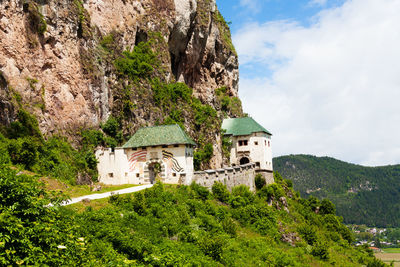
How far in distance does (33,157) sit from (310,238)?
31985mm

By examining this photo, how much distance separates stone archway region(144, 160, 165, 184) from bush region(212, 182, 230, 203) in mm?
6080

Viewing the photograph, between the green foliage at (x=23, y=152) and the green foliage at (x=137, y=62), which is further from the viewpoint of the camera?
the green foliage at (x=137, y=62)

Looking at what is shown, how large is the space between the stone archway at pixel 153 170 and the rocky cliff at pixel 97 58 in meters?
8.28

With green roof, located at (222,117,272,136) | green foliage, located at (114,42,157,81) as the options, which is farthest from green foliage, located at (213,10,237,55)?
green foliage, located at (114,42,157,81)

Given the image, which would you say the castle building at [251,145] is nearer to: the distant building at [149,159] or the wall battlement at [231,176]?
the wall battlement at [231,176]

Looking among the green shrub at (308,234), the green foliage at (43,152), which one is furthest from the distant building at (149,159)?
the green shrub at (308,234)

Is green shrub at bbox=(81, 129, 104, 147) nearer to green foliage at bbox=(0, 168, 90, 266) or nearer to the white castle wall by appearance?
the white castle wall

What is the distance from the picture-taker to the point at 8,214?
480 inches

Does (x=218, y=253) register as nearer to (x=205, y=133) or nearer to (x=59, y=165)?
(x=59, y=165)

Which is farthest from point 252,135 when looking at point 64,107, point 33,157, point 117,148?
point 33,157

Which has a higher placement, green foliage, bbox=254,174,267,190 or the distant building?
the distant building

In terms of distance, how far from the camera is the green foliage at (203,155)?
5475 cm

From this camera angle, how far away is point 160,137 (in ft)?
136

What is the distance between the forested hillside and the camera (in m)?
13.0
